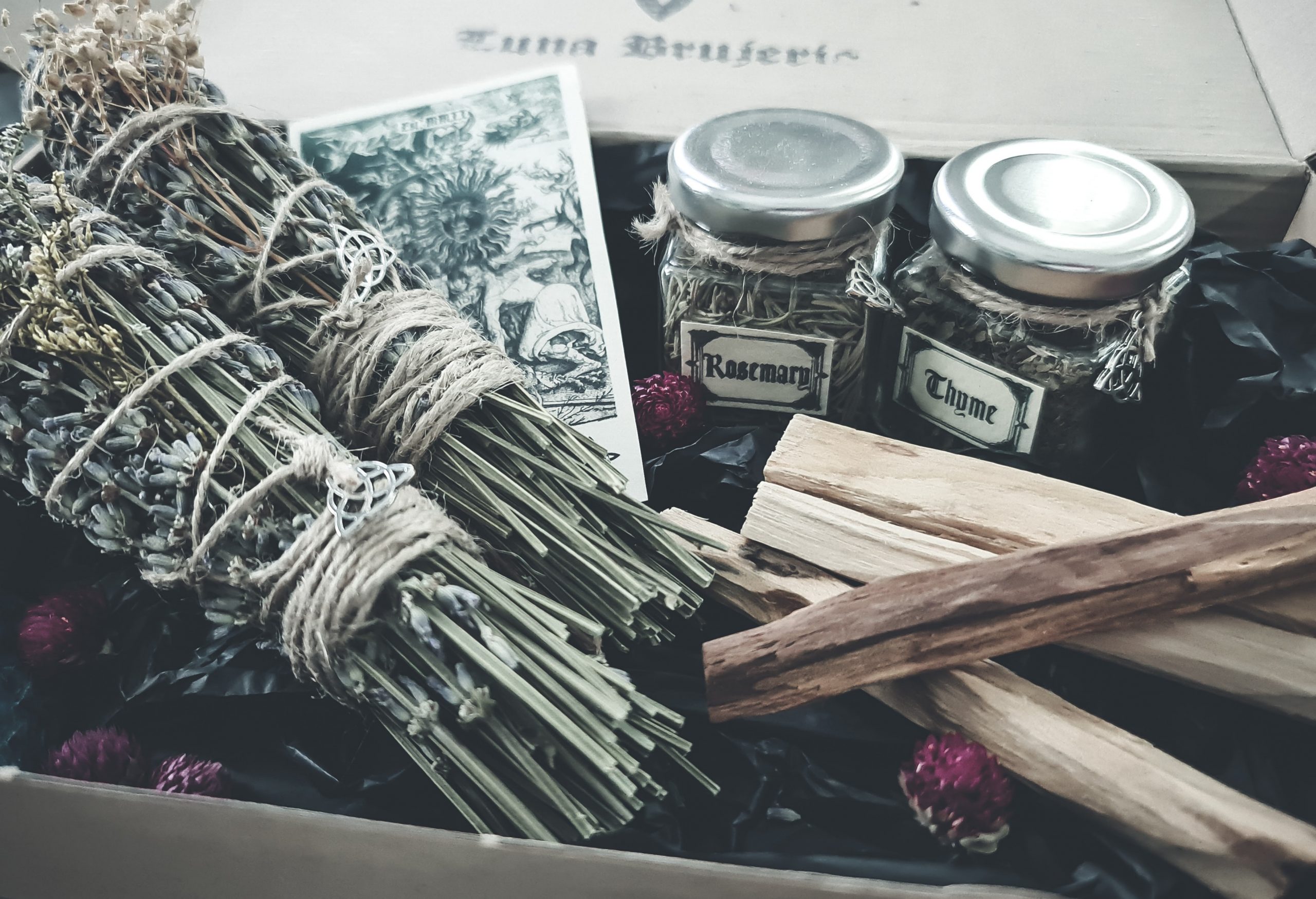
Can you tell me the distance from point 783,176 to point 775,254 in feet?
0.20

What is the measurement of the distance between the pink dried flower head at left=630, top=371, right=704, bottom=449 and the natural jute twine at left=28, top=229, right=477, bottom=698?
265 mm

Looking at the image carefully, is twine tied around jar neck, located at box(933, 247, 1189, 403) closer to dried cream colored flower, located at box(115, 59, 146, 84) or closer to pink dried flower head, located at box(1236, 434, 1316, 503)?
pink dried flower head, located at box(1236, 434, 1316, 503)

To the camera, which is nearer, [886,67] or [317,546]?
[317,546]

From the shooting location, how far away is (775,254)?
711 millimetres

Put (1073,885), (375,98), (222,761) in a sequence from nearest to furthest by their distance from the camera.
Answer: (1073,885), (222,761), (375,98)

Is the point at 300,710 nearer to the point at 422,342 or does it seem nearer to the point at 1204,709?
the point at 422,342

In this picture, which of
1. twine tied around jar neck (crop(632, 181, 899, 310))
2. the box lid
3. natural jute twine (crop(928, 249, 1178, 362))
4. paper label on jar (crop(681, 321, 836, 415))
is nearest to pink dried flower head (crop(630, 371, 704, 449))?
paper label on jar (crop(681, 321, 836, 415))

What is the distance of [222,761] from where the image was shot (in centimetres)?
67

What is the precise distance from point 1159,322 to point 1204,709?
0.93 feet

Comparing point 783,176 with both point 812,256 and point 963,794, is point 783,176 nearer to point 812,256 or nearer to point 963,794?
point 812,256

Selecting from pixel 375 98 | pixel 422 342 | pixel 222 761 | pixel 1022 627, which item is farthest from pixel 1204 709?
pixel 375 98

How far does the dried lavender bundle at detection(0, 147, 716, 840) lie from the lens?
523 mm


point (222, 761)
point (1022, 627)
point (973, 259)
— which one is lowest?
point (222, 761)

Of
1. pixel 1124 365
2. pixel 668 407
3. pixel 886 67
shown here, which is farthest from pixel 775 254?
pixel 886 67
